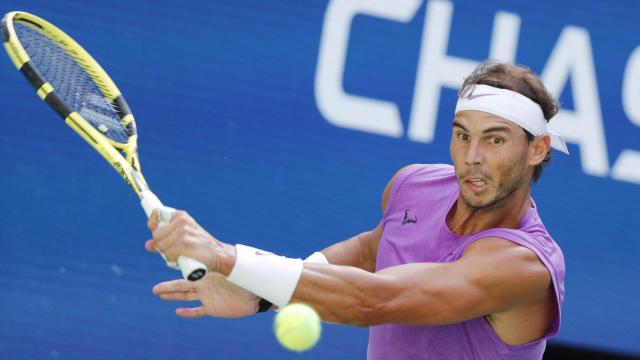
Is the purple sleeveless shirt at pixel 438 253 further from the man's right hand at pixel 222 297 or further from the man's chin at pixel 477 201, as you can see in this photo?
the man's right hand at pixel 222 297

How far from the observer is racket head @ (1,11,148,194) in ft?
10.2

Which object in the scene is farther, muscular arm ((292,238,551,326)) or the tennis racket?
the tennis racket

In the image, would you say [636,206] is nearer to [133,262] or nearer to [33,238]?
[133,262]

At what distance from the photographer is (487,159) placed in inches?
122

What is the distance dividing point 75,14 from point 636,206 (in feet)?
7.68

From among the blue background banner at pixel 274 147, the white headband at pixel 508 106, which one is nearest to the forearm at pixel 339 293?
the white headband at pixel 508 106

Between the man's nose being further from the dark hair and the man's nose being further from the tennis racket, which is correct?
the tennis racket

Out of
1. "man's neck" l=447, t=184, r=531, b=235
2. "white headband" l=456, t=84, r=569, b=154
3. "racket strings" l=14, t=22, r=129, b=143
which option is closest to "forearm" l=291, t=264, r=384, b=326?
"man's neck" l=447, t=184, r=531, b=235

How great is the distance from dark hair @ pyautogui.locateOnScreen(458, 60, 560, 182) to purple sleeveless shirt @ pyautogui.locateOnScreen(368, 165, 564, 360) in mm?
279

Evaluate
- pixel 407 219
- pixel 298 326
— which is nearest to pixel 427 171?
pixel 407 219

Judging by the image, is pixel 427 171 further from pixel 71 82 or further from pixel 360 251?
pixel 71 82

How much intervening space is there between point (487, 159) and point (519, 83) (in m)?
0.27

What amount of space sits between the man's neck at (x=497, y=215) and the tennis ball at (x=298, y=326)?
0.76 meters

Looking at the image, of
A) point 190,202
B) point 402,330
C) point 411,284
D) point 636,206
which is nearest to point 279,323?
point 411,284
